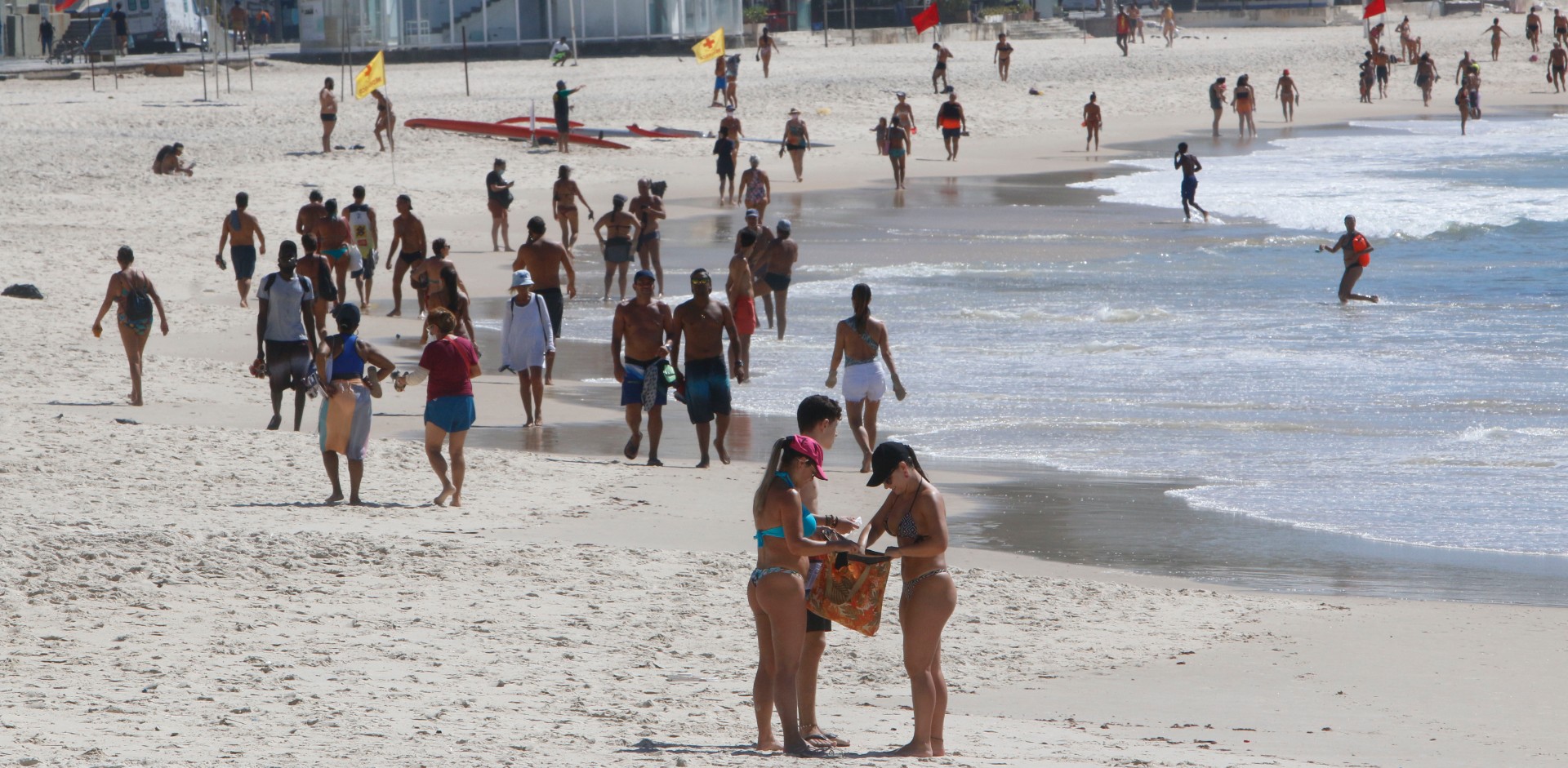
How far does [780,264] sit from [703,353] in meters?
4.94

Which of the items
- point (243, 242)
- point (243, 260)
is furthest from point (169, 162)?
point (243, 242)

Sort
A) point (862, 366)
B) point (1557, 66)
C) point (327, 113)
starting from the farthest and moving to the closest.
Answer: point (1557, 66), point (327, 113), point (862, 366)

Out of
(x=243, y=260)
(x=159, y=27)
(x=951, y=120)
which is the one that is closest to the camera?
(x=243, y=260)

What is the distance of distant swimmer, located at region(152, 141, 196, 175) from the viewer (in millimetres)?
28266

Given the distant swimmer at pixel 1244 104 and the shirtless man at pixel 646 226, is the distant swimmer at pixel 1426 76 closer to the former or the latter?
the distant swimmer at pixel 1244 104

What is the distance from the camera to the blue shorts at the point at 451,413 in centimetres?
955

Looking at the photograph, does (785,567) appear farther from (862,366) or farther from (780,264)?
(780,264)

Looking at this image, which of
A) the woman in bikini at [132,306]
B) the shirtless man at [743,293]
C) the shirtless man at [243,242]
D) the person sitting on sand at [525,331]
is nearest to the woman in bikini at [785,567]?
the person sitting on sand at [525,331]

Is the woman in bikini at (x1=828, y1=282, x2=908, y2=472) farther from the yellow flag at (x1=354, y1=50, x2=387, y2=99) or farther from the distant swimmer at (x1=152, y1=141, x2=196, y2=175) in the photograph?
the distant swimmer at (x1=152, y1=141, x2=196, y2=175)

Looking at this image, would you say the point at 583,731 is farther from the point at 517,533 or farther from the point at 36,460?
the point at 36,460

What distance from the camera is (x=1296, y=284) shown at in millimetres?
21016

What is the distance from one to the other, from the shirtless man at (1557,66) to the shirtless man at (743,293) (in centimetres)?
4510

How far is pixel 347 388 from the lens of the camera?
930 centimetres

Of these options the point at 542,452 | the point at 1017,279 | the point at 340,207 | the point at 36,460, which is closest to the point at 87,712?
the point at 36,460
